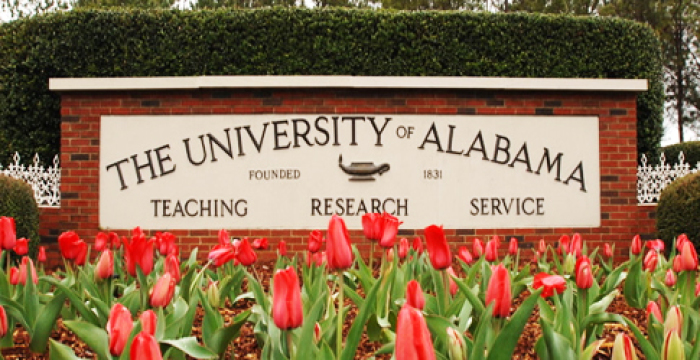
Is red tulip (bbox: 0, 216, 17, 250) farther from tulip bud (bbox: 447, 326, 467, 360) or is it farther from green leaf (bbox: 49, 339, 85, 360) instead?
tulip bud (bbox: 447, 326, 467, 360)

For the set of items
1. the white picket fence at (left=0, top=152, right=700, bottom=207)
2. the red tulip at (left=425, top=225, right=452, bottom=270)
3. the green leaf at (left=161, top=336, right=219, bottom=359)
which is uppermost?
the white picket fence at (left=0, top=152, right=700, bottom=207)

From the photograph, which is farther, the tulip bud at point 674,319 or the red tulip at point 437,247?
the red tulip at point 437,247

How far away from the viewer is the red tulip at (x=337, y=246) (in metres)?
1.80

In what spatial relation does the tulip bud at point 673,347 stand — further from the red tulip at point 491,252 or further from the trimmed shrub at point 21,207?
the trimmed shrub at point 21,207

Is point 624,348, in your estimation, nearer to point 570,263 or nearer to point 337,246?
point 337,246

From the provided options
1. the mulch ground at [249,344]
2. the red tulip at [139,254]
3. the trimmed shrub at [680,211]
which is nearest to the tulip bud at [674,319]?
the mulch ground at [249,344]

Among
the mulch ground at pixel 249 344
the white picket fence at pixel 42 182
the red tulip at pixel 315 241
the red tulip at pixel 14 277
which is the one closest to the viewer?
the mulch ground at pixel 249 344

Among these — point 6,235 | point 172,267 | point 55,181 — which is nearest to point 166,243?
point 6,235

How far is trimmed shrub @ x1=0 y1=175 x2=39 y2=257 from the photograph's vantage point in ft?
18.6

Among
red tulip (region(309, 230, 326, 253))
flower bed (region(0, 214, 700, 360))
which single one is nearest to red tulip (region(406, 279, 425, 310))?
flower bed (region(0, 214, 700, 360))

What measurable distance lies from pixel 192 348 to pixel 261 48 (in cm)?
646

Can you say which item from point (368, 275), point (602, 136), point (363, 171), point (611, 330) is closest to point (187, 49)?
point (363, 171)

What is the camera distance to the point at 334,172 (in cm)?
668

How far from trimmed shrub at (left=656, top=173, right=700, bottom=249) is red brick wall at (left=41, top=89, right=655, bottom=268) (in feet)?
2.29
